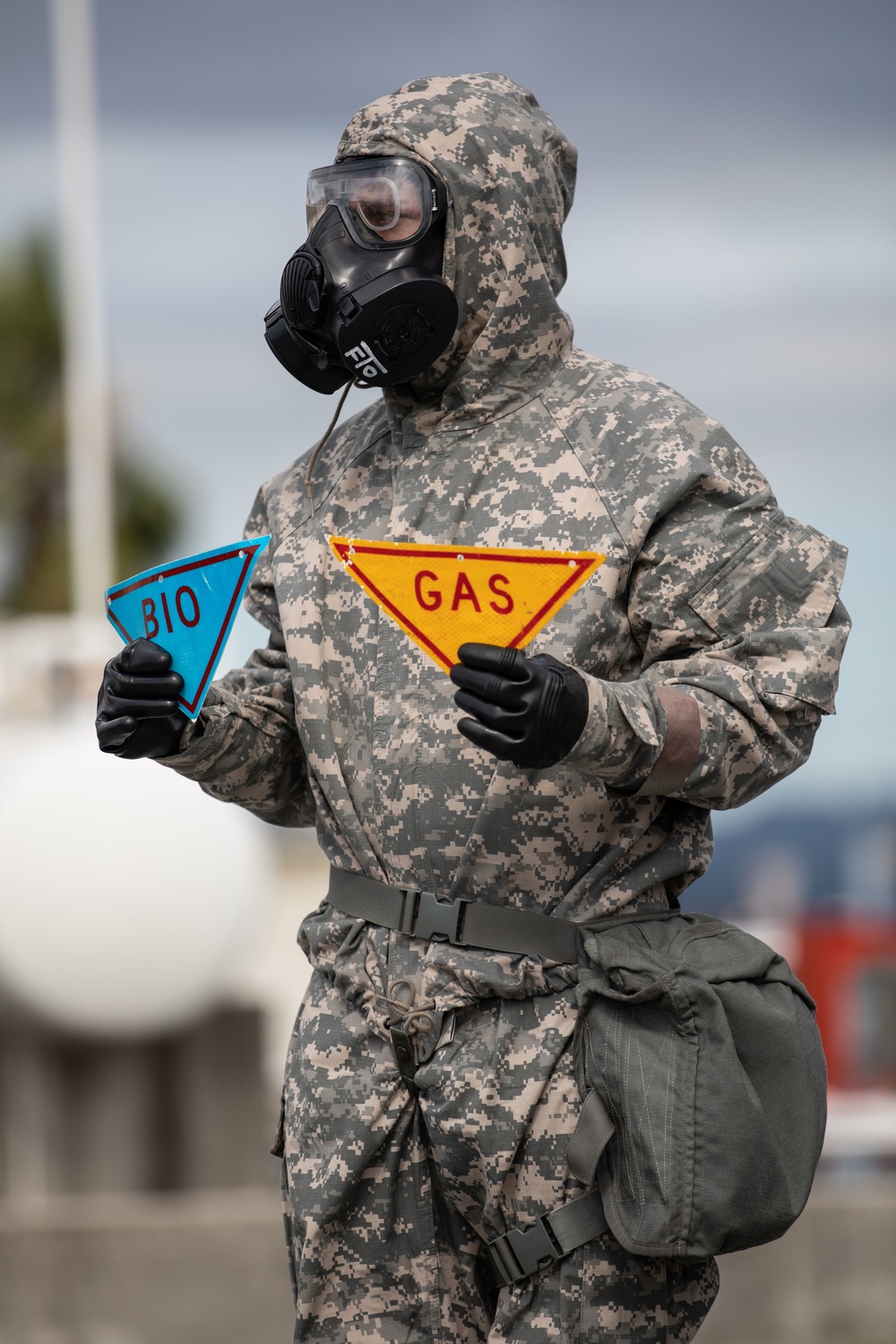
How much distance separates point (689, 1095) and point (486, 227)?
1199 millimetres

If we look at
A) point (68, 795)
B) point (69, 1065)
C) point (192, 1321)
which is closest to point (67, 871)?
point (68, 795)

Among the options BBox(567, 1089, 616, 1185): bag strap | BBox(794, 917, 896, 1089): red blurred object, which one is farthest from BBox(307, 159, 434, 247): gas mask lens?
BBox(794, 917, 896, 1089): red blurred object

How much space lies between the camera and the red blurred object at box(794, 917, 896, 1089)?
7.36m

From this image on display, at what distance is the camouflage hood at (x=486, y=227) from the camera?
2.31 metres

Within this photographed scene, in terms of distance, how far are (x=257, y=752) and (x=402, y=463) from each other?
0.47 meters

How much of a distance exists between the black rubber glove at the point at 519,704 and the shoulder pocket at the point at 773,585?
31 centimetres

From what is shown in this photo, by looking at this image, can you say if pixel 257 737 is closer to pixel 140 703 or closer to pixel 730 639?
pixel 140 703

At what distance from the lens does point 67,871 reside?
570 cm

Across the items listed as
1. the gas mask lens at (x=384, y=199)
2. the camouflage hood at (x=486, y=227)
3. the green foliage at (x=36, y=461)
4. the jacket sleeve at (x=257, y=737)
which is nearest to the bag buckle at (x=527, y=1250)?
the jacket sleeve at (x=257, y=737)

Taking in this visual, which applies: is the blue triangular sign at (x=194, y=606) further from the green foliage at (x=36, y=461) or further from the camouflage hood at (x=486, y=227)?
the green foliage at (x=36, y=461)

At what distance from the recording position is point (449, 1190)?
2246mm

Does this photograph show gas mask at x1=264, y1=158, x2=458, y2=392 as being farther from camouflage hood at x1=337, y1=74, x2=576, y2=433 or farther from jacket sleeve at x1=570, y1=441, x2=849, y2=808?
jacket sleeve at x1=570, y1=441, x2=849, y2=808

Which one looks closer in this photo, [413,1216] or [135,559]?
[413,1216]

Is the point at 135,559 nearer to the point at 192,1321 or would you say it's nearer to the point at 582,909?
the point at 192,1321
